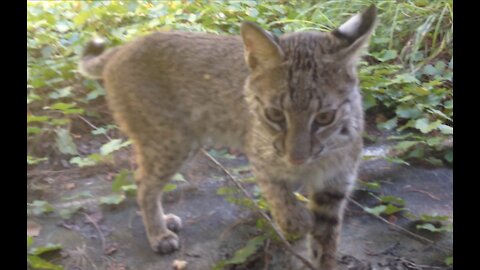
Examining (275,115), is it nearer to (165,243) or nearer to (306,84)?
(306,84)

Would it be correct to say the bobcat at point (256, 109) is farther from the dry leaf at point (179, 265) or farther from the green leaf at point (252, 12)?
the green leaf at point (252, 12)

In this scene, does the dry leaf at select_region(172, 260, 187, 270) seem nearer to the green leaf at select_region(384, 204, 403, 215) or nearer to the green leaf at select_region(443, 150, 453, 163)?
the green leaf at select_region(384, 204, 403, 215)

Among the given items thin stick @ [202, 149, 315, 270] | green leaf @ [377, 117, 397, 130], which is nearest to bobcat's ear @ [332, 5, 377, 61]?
thin stick @ [202, 149, 315, 270]

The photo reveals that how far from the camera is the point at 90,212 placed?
12.3ft

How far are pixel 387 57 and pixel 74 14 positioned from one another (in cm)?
277

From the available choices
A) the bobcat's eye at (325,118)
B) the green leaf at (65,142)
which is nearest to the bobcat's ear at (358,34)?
the bobcat's eye at (325,118)

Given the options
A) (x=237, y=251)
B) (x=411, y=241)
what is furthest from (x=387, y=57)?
(x=237, y=251)

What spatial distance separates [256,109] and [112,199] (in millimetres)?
1198

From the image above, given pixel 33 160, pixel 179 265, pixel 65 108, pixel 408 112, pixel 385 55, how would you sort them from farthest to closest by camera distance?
pixel 385 55, pixel 408 112, pixel 65 108, pixel 33 160, pixel 179 265

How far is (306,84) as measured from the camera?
285 cm

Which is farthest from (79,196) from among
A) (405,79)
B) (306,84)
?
(405,79)

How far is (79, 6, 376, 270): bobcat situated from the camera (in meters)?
2.90
